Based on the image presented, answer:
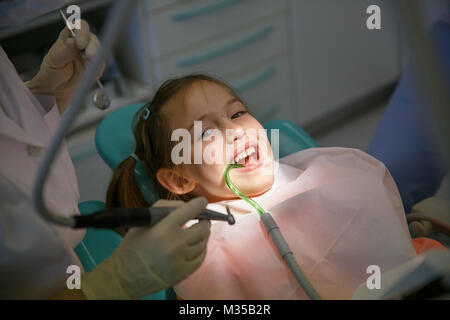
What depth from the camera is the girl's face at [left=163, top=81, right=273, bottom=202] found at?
3.17 ft

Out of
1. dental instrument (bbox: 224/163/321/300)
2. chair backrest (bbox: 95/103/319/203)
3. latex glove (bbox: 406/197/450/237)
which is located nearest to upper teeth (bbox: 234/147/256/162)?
dental instrument (bbox: 224/163/321/300)

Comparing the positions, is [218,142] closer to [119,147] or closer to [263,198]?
[263,198]

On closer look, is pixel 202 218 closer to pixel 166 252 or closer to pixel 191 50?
pixel 166 252

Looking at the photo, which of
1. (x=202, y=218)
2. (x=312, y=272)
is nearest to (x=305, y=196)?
(x=312, y=272)

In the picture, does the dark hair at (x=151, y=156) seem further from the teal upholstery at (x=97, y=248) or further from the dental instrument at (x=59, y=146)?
the dental instrument at (x=59, y=146)

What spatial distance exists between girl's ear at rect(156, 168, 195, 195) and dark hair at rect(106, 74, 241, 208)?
15mm

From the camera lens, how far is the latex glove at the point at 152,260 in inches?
26.9

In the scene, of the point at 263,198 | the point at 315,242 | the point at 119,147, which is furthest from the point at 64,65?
the point at 315,242

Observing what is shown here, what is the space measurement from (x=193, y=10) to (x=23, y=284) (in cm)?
127

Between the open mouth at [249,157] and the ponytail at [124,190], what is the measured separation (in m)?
0.24

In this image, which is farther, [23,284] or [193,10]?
[193,10]

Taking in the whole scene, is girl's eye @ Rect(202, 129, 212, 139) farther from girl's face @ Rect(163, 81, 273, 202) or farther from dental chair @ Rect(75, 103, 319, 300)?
dental chair @ Rect(75, 103, 319, 300)

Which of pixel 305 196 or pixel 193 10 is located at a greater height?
pixel 193 10

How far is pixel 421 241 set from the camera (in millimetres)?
923
